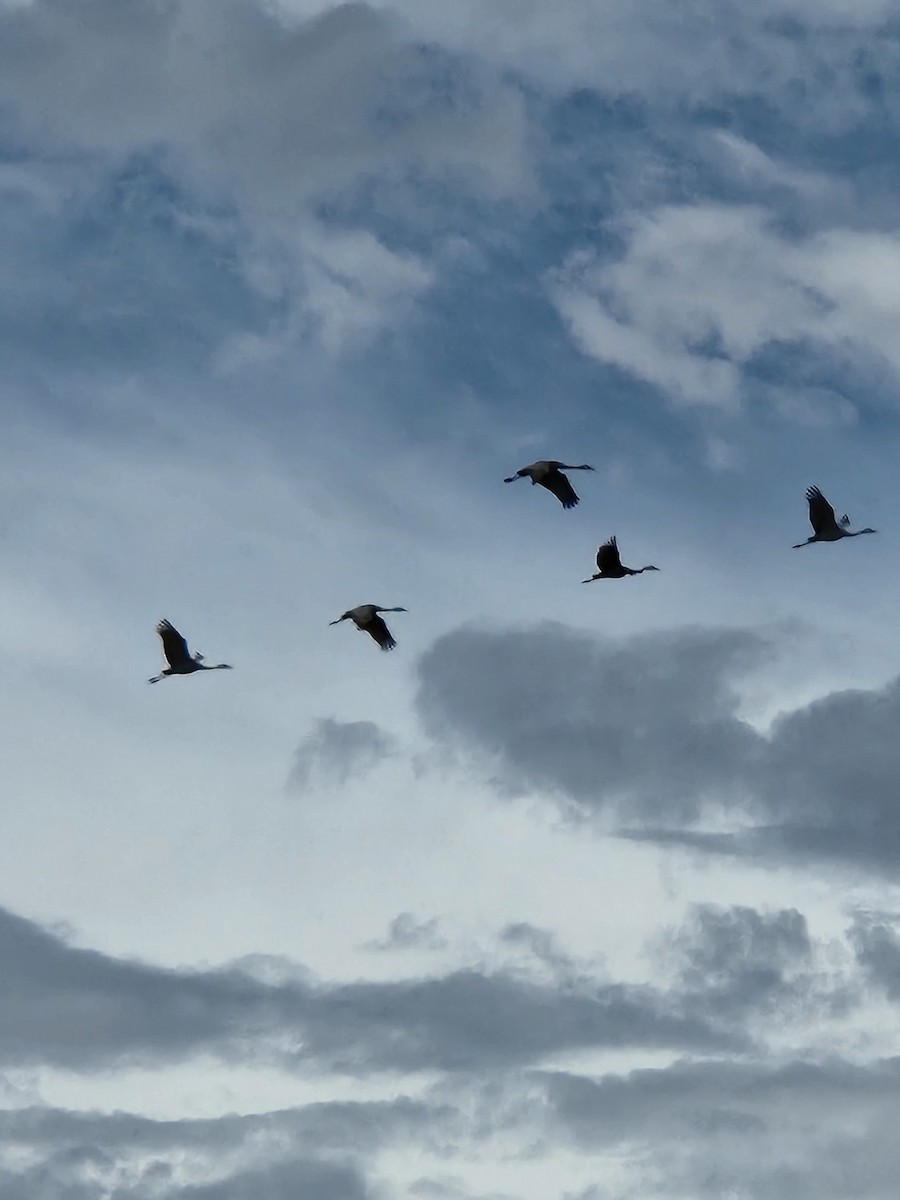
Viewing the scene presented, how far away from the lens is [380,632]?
100812 mm

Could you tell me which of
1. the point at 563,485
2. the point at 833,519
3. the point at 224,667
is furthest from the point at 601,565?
the point at 224,667

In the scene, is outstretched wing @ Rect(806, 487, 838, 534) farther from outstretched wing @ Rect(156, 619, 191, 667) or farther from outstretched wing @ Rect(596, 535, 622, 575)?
outstretched wing @ Rect(156, 619, 191, 667)

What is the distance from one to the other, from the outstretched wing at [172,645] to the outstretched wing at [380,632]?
9696 mm

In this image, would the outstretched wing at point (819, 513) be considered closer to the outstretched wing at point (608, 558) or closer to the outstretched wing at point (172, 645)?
the outstretched wing at point (608, 558)

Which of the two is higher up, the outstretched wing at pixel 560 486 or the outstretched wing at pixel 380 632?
the outstretched wing at pixel 560 486

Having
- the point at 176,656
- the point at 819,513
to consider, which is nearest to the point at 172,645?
the point at 176,656

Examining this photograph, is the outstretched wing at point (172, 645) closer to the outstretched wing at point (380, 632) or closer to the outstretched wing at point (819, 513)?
the outstretched wing at point (380, 632)

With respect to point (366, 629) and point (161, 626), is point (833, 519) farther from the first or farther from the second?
point (161, 626)

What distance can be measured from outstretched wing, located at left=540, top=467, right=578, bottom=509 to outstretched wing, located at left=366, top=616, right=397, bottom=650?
39.6 ft

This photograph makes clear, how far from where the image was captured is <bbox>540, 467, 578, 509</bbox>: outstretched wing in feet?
315

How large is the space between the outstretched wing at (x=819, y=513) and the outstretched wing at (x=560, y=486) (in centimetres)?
1201

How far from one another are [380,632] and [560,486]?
12.8m

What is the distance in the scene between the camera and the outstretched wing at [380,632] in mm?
100500

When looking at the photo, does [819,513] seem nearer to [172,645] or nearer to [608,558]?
[608,558]
